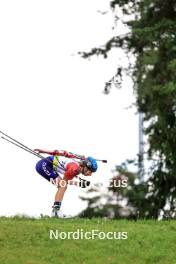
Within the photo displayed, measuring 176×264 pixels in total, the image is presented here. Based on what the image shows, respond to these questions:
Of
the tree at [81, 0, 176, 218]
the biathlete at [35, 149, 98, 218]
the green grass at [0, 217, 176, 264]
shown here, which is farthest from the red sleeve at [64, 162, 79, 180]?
the tree at [81, 0, 176, 218]

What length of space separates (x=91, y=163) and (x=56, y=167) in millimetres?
705

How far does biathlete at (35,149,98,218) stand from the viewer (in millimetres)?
13547

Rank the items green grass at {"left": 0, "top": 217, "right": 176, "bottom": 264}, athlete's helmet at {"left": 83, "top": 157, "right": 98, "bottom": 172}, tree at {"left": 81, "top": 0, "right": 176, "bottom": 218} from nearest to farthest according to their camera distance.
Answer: green grass at {"left": 0, "top": 217, "right": 176, "bottom": 264} < athlete's helmet at {"left": 83, "top": 157, "right": 98, "bottom": 172} < tree at {"left": 81, "top": 0, "right": 176, "bottom": 218}

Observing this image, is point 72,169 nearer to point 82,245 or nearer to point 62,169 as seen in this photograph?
point 62,169

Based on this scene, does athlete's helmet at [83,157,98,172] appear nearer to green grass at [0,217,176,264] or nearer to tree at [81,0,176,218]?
green grass at [0,217,176,264]

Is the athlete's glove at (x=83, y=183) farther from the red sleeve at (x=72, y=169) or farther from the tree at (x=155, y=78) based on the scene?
the tree at (x=155, y=78)

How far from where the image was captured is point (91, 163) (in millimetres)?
13484

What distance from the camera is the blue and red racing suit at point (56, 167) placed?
13.6 meters

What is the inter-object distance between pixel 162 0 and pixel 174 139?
5.26 meters

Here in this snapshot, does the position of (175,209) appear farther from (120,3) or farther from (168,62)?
(120,3)

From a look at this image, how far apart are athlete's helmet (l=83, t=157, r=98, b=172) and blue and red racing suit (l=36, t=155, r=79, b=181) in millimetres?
171

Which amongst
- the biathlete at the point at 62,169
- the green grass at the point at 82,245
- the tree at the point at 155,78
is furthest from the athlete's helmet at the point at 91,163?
the tree at the point at 155,78

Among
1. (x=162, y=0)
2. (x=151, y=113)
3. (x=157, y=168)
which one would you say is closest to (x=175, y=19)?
(x=162, y=0)

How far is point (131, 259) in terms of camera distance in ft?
44.1
